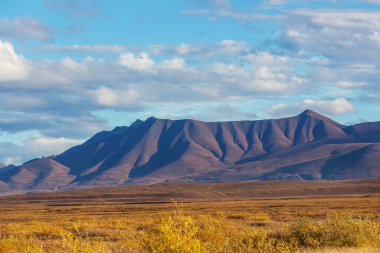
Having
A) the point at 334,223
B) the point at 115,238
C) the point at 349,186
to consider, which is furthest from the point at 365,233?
the point at 349,186

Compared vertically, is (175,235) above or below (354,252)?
above

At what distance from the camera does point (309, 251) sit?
2012 centimetres

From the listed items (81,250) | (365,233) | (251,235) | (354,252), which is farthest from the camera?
(251,235)

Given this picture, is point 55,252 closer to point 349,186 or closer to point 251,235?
point 251,235

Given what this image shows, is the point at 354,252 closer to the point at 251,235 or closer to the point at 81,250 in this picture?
the point at 251,235

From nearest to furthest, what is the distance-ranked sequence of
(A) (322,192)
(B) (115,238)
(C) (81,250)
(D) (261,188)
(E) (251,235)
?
1. (C) (81,250)
2. (E) (251,235)
3. (B) (115,238)
4. (A) (322,192)
5. (D) (261,188)

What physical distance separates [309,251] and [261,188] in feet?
416

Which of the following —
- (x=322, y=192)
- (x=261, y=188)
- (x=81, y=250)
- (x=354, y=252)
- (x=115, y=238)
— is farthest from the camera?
(x=261, y=188)

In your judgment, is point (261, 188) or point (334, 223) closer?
point (334, 223)

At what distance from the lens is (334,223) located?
23547 mm

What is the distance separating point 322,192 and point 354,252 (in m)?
114

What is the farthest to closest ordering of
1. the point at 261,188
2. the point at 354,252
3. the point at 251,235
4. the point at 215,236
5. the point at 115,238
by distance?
the point at 261,188 → the point at 115,238 → the point at 215,236 → the point at 251,235 → the point at 354,252

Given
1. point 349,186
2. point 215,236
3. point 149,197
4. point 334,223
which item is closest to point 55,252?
point 215,236

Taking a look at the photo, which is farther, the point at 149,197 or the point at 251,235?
the point at 149,197
